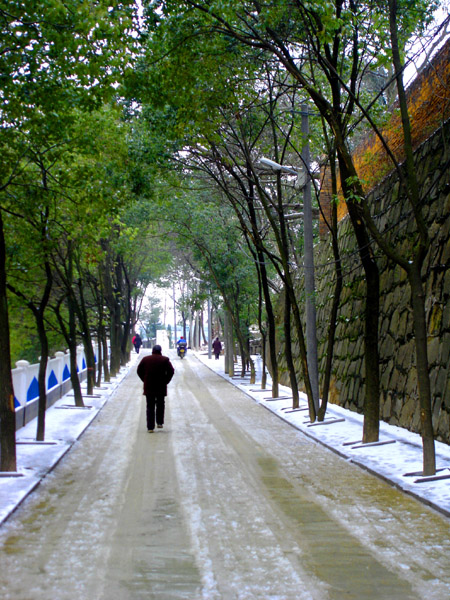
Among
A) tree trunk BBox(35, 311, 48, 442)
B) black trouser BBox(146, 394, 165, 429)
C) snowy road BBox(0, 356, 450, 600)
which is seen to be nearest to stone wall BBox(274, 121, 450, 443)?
snowy road BBox(0, 356, 450, 600)

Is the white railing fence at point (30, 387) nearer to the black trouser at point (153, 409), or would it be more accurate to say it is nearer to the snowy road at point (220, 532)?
the black trouser at point (153, 409)

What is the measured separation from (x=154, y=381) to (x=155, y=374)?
0.15m

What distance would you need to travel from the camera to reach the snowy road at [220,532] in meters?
5.31

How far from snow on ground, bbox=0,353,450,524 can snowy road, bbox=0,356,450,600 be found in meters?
0.22

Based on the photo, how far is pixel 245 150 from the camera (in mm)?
18750

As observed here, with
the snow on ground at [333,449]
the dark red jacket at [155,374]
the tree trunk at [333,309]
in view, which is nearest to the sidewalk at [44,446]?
the snow on ground at [333,449]

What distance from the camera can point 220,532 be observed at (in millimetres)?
6793

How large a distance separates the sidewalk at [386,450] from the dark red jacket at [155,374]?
115 inches

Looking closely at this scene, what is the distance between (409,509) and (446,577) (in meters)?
2.39

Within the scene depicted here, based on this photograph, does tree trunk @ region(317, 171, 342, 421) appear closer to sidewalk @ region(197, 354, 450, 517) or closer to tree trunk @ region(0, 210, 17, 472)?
sidewalk @ region(197, 354, 450, 517)

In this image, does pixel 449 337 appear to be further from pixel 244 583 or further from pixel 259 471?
pixel 244 583

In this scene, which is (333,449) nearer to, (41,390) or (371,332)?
(371,332)

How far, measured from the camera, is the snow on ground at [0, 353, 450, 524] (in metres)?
8.66

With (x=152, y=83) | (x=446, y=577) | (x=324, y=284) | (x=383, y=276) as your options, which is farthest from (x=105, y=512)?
(x=324, y=284)
